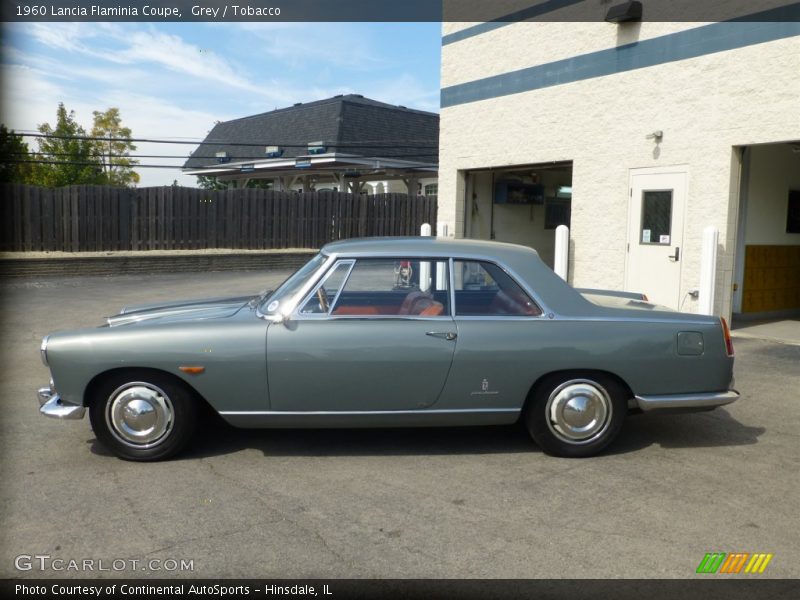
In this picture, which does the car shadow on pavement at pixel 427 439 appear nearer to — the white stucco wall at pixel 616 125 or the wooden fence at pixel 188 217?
the white stucco wall at pixel 616 125

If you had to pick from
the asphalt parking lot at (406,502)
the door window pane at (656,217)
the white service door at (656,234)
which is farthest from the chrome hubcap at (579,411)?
the door window pane at (656,217)

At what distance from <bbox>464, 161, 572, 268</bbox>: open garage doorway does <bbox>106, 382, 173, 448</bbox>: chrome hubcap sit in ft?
33.3

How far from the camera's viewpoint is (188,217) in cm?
2081

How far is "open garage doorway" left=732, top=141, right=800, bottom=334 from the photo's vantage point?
1116cm

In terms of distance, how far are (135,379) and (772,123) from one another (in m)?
8.06

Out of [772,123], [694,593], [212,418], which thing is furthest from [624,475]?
[772,123]

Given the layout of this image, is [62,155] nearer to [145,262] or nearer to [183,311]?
[145,262]

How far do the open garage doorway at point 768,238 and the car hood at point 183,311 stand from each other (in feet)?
26.9

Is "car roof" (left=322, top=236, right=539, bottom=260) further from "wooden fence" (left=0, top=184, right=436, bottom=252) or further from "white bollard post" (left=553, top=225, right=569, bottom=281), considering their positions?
"wooden fence" (left=0, top=184, right=436, bottom=252)

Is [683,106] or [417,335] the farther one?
[683,106]

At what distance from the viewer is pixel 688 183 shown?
33.1ft

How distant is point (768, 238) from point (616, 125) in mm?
3053

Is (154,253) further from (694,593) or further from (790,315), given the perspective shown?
(694,593)

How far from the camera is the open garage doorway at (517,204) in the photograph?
14.7 metres
